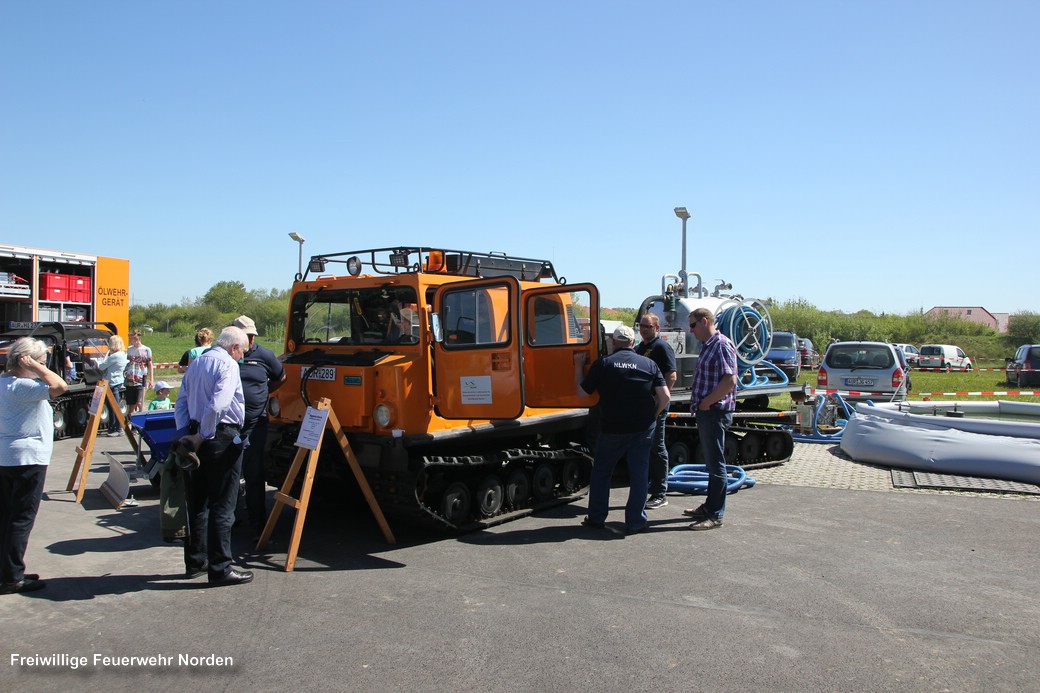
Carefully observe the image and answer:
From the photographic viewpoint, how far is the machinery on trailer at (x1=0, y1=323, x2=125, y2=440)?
12320 millimetres

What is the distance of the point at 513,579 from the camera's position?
555 cm

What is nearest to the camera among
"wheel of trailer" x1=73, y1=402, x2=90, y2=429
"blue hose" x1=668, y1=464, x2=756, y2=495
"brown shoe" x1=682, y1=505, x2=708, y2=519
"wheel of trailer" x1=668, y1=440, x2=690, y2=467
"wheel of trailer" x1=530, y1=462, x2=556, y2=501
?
"brown shoe" x1=682, y1=505, x2=708, y2=519

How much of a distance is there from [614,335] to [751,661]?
3.24 meters

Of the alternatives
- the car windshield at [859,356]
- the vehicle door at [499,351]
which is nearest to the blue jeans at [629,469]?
the vehicle door at [499,351]

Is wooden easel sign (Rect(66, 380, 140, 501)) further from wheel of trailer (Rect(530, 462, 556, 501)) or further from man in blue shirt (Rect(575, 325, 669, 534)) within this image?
man in blue shirt (Rect(575, 325, 669, 534))

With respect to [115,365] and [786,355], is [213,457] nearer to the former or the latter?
[115,365]

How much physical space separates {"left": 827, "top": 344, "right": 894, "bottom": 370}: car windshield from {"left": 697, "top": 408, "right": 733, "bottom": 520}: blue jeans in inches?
340

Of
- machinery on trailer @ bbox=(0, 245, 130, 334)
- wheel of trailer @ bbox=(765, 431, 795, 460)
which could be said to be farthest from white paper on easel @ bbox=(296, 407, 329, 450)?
machinery on trailer @ bbox=(0, 245, 130, 334)

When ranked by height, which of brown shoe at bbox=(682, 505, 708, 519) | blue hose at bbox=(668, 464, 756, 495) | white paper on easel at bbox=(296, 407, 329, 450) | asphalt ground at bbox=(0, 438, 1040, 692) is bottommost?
asphalt ground at bbox=(0, 438, 1040, 692)

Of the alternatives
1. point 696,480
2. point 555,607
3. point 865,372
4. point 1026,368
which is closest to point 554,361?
point 555,607

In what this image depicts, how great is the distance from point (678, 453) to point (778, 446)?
1562mm

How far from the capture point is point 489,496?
7008mm

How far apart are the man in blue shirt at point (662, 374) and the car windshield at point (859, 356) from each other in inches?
315

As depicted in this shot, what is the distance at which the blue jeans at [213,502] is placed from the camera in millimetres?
5359
